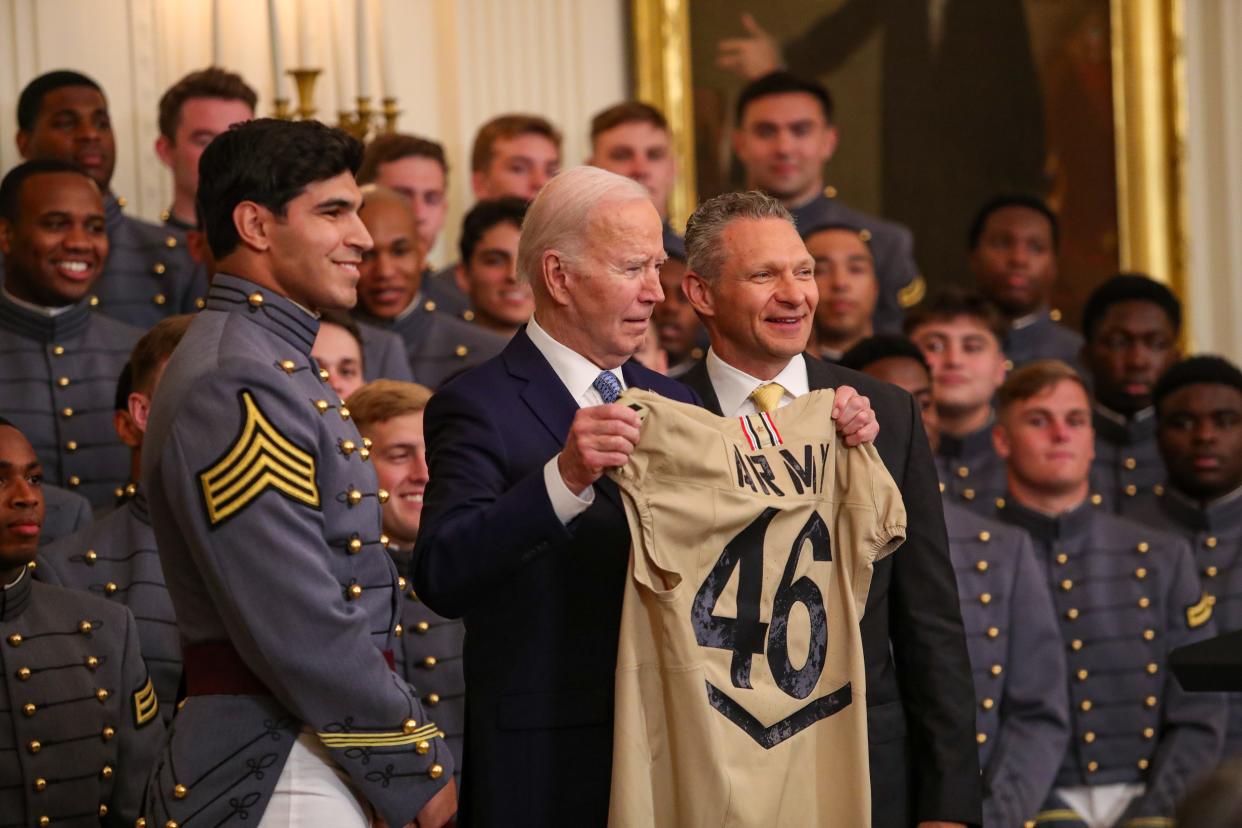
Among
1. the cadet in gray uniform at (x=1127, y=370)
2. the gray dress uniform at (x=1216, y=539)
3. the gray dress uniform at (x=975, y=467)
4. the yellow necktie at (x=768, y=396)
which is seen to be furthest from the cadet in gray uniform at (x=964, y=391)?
the yellow necktie at (x=768, y=396)

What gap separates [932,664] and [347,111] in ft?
14.8

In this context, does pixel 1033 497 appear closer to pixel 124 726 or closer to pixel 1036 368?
pixel 1036 368

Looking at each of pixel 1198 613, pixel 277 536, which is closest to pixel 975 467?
pixel 1198 613

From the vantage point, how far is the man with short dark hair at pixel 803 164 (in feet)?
23.6

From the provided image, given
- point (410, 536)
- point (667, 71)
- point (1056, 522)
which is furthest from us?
point (667, 71)

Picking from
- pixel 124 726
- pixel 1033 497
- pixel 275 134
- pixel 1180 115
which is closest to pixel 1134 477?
pixel 1033 497

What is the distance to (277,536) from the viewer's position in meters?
3.19

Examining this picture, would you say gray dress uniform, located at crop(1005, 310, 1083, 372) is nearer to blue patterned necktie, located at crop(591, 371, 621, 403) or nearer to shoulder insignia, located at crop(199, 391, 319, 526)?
blue patterned necktie, located at crop(591, 371, 621, 403)

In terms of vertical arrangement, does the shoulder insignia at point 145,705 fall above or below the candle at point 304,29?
below

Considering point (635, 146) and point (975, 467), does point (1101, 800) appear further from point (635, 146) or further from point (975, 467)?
point (635, 146)

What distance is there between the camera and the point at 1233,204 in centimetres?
923

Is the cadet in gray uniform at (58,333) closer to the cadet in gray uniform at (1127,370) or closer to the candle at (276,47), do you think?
the candle at (276,47)

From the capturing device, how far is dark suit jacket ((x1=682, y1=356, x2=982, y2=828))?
145 inches

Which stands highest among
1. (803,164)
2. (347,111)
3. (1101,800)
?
(347,111)
